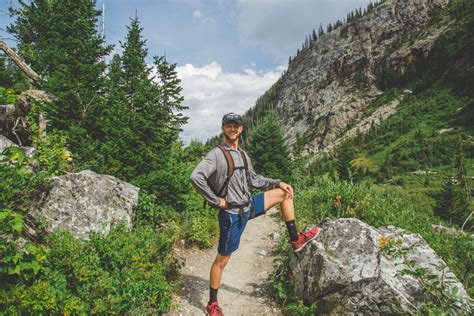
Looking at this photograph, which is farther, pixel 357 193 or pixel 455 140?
pixel 455 140

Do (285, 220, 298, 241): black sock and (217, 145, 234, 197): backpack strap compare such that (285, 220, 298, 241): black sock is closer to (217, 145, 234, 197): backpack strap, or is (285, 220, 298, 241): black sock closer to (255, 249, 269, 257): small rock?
(217, 145, 234, 197): backpack strap

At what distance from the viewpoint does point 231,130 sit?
398cm

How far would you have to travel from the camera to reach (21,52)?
11.8 m

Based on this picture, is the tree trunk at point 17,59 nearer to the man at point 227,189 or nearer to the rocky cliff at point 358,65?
the man at point 227,189

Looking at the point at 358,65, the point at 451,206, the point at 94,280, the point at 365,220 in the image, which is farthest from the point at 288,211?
the point at 358,65

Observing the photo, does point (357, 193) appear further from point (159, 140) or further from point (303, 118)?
point (303, 118)

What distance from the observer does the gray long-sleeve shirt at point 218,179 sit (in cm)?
361

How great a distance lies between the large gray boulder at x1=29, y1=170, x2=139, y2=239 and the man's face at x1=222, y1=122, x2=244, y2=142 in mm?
2819

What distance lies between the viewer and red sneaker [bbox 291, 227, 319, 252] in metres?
4.68

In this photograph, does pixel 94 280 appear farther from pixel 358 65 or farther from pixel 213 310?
pixel 358 65

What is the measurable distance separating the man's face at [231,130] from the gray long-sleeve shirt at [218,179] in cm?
16

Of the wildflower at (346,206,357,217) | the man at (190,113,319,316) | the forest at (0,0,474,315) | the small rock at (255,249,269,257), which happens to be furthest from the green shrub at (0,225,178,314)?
the wildflower at (346,206,357,217)

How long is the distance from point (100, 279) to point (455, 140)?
51331 millimetres

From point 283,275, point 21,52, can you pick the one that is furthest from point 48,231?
point 21,52
